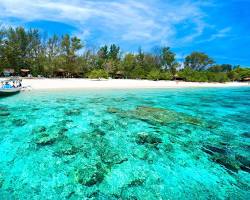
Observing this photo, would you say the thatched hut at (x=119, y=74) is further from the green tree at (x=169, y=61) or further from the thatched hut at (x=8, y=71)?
the thatched hut at (x=8, y=71)

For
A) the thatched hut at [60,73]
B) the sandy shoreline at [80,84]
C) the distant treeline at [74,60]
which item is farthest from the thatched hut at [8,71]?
the thatched hut at [60,73]

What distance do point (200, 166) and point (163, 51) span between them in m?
55.2

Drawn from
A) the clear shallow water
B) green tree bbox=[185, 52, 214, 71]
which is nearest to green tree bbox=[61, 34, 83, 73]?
the clear shallow water

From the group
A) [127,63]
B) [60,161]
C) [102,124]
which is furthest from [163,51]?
[60,161]

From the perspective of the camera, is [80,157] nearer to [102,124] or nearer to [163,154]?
[163,154]

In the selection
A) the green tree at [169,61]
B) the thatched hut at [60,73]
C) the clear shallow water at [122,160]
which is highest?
the green tree at [169,61]

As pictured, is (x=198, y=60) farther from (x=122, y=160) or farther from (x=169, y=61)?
(x=122, y=160)

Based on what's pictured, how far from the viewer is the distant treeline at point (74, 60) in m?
39.1

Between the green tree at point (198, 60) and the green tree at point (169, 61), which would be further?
the green tree at point (198, 60)

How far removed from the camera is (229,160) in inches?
206

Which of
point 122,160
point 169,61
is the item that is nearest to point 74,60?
point 169,61

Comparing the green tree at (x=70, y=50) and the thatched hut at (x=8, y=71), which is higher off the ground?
the green tree at (x=70, y=50)

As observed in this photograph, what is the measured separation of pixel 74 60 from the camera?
43.0 m

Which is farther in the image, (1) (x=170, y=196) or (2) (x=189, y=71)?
(2) (x=189, y=71)
